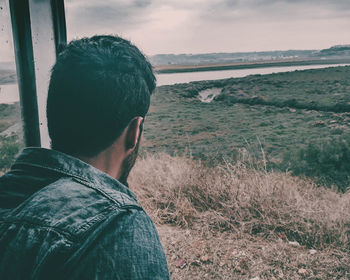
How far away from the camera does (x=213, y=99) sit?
30734 millimetres

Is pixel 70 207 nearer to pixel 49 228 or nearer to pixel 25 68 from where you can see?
pixel 49 228

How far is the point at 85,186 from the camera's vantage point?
0.70m

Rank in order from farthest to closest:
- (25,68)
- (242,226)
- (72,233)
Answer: (242,226), (25,68), (72,233)

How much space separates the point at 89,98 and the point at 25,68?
1.25 meters

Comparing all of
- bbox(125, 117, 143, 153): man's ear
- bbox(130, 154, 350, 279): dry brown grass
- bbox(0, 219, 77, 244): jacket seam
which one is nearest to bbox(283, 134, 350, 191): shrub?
bbox(130, 154, 350, 279): dry brown grass

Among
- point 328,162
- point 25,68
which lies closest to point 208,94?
point 328,162

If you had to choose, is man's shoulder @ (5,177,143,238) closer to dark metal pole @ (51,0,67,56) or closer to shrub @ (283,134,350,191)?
dark metal pole @ (51,0,67,56)

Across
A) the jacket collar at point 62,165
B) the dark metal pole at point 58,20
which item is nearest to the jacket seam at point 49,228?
the jacket collar at point 62,165

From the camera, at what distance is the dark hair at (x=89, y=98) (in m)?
0.88

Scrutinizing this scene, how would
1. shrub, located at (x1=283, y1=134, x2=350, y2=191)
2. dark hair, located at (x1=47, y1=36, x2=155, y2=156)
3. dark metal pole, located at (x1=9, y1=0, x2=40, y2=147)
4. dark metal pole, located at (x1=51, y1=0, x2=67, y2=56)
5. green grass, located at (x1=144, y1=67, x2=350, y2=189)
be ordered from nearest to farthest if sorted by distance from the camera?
dark hair, located at (x1=47, y1=36, x2=155, y2=156), dark metal pole, located at (x1=9, y1=0, x2=40, y2=147), dark metal pole, located at (x1=51, y1=0, x2=67, y2=56), shrub, located at (x1=283, y1=134, x2=350, y2=191), green grass, located at (x1=144, y1=67, x2=350, y2=189)

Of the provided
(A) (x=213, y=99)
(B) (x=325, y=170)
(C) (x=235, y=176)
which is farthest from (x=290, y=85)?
(C) (x=235, y=176)

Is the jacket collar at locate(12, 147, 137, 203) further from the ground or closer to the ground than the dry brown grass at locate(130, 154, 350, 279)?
further from the ground

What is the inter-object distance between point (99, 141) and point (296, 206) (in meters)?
2.92

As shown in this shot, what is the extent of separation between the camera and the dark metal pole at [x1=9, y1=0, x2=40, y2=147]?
69.9 inches
